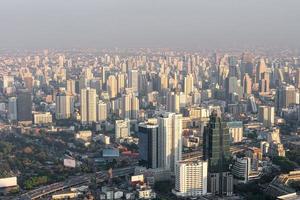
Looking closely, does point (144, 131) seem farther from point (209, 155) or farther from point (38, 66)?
point (38, 66)

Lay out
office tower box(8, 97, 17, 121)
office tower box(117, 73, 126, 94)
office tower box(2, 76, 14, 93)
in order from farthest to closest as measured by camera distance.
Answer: office tower box(117, 73, 126, 94)
office tower box(2, 76, 14, 93)
office tower box(8, 97, 17, 121)

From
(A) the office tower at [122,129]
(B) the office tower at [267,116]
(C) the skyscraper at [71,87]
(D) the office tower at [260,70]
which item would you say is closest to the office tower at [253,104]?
(B) the office tower at [267,116]

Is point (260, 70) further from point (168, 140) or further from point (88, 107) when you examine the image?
point (168, 140)

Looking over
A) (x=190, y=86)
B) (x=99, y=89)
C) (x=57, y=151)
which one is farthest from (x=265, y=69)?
(x=57, y=151)

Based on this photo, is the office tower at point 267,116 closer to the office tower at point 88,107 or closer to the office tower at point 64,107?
the office tower at point 88,107

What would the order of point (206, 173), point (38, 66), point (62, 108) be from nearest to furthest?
point (206, 173) → point (62, 108) → point (38, 66)

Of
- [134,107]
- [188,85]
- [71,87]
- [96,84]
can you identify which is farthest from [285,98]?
[71,87]

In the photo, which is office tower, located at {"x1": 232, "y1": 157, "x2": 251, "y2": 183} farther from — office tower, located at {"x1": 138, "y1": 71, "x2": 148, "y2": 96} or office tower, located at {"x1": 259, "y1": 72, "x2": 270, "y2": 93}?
office tower, located at {"x1": 259, "y1": 72, "x2": 270, "y2": 93}

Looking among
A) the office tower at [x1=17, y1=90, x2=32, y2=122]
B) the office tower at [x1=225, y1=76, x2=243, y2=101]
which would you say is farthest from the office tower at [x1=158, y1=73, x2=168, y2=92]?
the office tower at [x1=17, y1=90, x2=32, y2=122]
